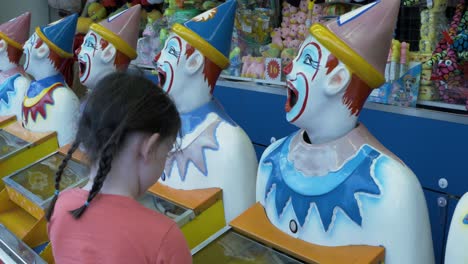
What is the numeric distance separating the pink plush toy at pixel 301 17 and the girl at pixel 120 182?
1859mm

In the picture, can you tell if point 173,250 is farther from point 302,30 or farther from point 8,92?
point 8,92

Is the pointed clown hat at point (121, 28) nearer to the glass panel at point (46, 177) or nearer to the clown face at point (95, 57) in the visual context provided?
the clown face at point (95, 57)

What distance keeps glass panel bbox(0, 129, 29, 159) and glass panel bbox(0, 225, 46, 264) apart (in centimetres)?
68

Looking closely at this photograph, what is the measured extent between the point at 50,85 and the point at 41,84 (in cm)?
5

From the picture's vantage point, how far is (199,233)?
168 centimetres

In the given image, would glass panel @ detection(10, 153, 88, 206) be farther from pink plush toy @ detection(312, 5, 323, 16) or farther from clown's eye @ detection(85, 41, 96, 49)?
pink plush toy @ detection(312, 5, 323, 16)

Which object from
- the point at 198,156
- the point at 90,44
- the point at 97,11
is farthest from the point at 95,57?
the point at 97,11

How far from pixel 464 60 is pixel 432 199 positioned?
0.56 metres

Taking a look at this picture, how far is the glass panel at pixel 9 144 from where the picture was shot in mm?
2502

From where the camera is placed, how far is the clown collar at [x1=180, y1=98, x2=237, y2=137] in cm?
183

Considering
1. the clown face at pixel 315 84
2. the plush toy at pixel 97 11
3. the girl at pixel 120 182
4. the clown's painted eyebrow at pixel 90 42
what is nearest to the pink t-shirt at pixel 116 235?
the girl at pixel 120 182

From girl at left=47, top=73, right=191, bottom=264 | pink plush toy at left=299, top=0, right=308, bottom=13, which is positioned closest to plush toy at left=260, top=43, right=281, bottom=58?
pink plush toy at left=299, top=0, right=308, bottom=13

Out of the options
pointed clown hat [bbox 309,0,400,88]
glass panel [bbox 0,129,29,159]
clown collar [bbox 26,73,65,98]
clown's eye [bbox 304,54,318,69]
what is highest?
pointed clown hat [bbox 309,0,400,88]

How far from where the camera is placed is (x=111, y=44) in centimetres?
227
